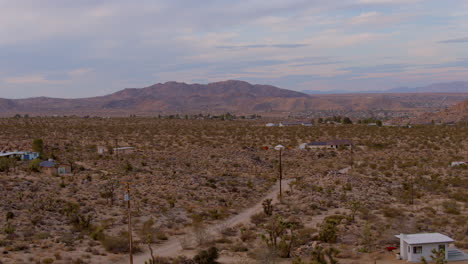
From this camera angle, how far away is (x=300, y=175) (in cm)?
3812

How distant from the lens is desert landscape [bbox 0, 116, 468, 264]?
63.1 ft

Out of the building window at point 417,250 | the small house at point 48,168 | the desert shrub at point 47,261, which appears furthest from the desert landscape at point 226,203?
the building window at point 417,250

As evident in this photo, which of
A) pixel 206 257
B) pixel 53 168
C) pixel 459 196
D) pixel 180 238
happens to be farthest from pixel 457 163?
pixel 53 168

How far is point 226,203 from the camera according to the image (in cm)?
2884

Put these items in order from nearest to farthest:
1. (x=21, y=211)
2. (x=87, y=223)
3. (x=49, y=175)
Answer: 1. (x=87, y=223)
2. (x=21, y=211)
3. (x=49, y=175)

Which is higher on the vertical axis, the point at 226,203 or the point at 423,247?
the point at 423,247

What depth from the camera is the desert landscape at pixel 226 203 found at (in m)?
19.2

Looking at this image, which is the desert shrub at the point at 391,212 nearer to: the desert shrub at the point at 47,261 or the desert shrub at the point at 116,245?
the desert shrub at the point at 116,245

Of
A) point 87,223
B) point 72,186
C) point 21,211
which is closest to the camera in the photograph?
point 87,223

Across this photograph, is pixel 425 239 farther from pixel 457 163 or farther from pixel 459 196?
pixel 457 163

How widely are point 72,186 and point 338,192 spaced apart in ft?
59.7

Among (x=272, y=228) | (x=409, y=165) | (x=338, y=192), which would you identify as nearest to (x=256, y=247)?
(x=272, y=228)

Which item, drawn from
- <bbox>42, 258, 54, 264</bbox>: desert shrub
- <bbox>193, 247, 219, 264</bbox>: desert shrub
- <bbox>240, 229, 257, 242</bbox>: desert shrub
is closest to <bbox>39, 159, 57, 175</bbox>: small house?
<bbox>42, 258, 54, 264</bbox>: desert shrub

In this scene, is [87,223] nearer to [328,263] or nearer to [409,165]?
[328,263]
